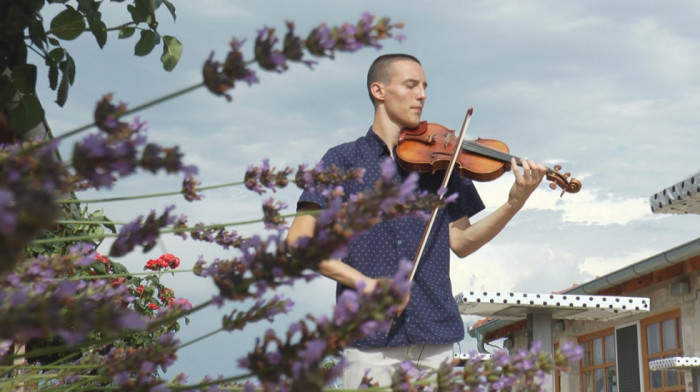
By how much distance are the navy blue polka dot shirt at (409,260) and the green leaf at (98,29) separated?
2.68ft

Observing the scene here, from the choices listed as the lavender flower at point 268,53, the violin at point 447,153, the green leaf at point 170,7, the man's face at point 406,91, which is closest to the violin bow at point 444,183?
the violin at point 447,153

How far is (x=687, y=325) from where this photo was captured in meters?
9.77

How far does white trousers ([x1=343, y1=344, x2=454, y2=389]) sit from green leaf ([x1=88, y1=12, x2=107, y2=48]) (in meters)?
1.28

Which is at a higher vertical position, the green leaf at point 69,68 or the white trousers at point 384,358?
the green leaf at point 69,68

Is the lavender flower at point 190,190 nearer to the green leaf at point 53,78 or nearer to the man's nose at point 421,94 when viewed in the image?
the green leaf at point 53,78

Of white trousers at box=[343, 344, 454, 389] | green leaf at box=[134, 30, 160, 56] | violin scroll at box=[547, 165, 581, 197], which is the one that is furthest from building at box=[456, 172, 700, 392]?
green leaf at box=[134, 30, 160, 56]

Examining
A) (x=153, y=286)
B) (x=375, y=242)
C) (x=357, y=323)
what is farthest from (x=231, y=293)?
(x=153, y=286)

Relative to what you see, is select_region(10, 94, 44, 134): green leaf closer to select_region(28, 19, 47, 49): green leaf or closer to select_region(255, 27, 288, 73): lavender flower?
select_region(28, 19, 47, 49): green leaf

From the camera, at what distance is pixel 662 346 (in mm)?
10703

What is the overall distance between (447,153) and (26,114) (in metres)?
1.66

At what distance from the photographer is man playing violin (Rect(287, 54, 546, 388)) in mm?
2729

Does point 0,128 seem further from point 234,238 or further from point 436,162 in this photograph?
point 436,162

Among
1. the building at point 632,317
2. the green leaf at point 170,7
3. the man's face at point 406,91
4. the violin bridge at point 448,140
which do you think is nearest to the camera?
the green leaf at point 170,7

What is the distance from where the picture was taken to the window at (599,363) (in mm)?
12270
